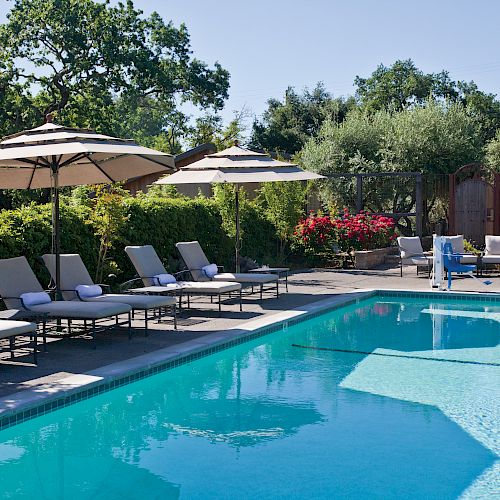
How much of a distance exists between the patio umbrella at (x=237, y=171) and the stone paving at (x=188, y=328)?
214cm

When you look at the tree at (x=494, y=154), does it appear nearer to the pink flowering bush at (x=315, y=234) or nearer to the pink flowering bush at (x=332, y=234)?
the pink flowering bush at (x=332, y=234)

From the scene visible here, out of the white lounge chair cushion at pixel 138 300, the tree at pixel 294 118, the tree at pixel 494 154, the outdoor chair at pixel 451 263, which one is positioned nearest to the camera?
the white lounge chair cushion at pixel 138 300

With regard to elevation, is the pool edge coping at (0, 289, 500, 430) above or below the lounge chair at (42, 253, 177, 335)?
below

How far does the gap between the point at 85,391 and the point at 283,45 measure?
23.1 metres

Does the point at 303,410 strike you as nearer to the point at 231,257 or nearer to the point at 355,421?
the point at 355,421

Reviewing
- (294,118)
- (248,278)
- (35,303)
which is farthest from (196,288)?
(294,118)

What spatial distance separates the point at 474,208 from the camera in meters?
21.7

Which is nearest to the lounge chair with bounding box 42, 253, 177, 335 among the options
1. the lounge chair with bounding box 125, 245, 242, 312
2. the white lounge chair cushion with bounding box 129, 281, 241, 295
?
the white lounge chair cushion with bounding box 129, 281, 241, 295

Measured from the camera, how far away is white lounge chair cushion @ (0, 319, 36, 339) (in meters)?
7.40

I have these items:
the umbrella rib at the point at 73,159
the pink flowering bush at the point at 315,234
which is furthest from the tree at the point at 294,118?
the umbrella rib at the point at 73,159

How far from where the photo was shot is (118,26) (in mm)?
28859

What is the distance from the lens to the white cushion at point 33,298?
9047 mm

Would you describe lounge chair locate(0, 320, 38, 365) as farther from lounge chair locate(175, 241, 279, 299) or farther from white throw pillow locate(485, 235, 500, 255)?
white throw pillow locate(485, 235, 500, 255)

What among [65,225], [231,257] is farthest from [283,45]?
[65,225]
